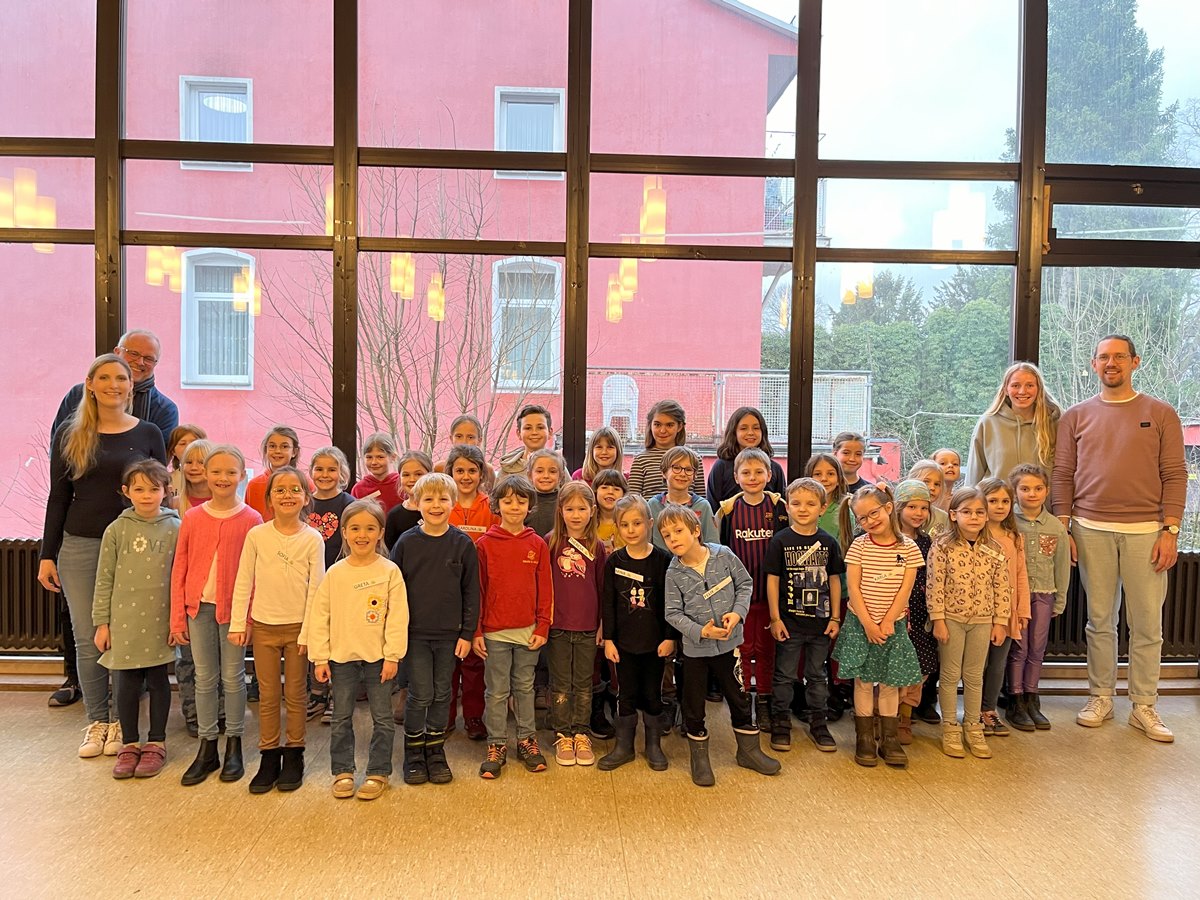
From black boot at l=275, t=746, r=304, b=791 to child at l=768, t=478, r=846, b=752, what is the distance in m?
2.03

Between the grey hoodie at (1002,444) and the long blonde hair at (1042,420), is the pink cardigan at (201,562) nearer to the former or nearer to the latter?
the grey hoodie at (1002,444)

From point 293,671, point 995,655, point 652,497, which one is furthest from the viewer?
point 652,497

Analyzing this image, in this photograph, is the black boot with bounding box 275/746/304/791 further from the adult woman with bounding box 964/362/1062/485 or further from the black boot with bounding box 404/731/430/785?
the adult woman with bounding box 964/362/1062/485

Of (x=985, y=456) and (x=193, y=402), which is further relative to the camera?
(x=193, y=402)

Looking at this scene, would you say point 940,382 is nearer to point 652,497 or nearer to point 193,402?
point 652,497

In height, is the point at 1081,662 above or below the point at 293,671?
below

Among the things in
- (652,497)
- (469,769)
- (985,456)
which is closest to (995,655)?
(985,456)

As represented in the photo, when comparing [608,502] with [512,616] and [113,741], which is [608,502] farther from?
[113,741]

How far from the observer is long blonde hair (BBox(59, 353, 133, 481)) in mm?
3527

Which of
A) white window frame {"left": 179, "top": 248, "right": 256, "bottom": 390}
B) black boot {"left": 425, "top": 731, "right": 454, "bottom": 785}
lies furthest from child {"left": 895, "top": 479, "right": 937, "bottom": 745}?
white window frame {"left": 179, "top": 248, "right": 256, "bottom": 390}

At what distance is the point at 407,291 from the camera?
4.79m

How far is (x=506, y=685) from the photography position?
3.38 metres

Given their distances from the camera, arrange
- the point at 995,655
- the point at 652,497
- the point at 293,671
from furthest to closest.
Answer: the point at 652,497
the point at 995,655
the point at 293,671

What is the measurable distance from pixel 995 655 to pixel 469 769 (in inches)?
97.2
